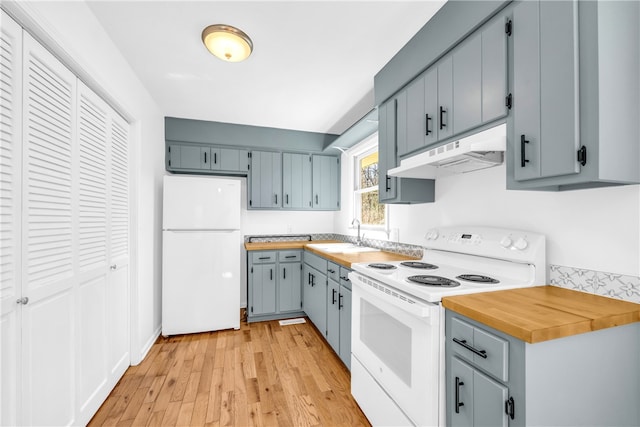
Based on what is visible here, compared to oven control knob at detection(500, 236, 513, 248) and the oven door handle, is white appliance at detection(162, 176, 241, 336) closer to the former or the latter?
the oven door handle

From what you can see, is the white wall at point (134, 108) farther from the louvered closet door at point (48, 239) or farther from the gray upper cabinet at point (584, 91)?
the gray upper cabinet at point (584, 91)

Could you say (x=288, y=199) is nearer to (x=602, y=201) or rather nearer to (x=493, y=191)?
(x=493, y=191)

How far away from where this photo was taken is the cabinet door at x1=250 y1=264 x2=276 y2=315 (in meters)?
3.21

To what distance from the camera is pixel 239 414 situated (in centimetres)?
175

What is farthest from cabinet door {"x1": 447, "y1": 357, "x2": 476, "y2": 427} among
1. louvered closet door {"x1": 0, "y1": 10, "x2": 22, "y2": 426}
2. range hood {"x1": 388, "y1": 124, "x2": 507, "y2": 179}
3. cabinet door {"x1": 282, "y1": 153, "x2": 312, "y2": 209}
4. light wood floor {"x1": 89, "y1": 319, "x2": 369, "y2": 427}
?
cabinet door {"x1": 282, "y1": 153, "x2": 312, "y2": 209}

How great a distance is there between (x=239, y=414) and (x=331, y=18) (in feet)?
8.40

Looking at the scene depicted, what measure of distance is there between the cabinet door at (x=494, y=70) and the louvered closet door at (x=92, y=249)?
224 cm

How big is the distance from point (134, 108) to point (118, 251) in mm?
Answer: 1194

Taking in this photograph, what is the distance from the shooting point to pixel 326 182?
386cm

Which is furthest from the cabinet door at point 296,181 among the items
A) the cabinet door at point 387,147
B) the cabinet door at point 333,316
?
the cabinet door at point 387,147

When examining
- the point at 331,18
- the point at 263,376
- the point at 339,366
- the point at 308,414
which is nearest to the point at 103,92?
the point at 331,18

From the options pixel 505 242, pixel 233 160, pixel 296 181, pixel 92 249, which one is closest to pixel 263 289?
pixel 296 181

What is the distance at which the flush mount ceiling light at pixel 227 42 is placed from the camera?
1684mm

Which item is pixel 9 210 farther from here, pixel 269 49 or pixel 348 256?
pixel 348 256
